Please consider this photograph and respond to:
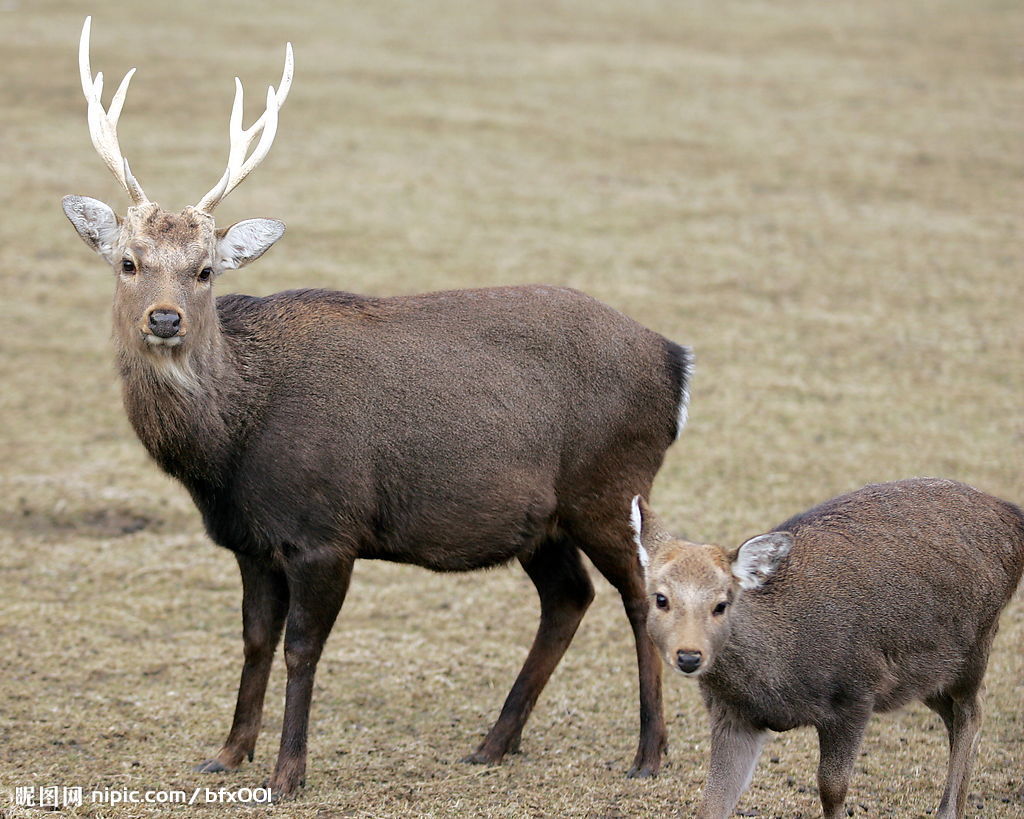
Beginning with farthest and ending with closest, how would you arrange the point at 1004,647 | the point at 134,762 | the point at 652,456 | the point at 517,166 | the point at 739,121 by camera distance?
the point at 739,121, the point at 517,166, the point at 1004,647, the point at 652,456, the point at 134,762

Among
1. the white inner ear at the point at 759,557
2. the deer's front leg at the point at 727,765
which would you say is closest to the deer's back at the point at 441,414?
the white inner ear at the point at 759,557

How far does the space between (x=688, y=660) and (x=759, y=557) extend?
2.08 feet

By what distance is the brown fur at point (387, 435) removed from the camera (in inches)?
261

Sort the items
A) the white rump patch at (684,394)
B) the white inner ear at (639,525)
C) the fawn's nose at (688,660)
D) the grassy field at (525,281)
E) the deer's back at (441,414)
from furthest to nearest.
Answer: the white rump patch at (684,394)
the grassy field at (525,281)
the deer's back at (441,414)
the white inner ear at (639,525)
the fawn's nose at (688,660)

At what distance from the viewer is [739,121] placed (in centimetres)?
2112

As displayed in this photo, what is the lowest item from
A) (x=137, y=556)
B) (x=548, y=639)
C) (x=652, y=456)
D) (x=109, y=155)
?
(x=137, y=556)

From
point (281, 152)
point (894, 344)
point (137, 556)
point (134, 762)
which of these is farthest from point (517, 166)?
point (134, 762)

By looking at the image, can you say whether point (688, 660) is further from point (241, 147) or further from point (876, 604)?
point (241, 147)

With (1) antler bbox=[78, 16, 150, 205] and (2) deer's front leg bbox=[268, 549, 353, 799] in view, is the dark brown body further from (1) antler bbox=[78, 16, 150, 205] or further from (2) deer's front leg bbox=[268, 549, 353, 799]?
(1) antler bbox=[78, 16, 150, 205]

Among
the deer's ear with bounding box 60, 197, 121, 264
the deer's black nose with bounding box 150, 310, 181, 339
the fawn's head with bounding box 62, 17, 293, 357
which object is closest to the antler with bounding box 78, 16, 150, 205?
the fawn's head with bounding box 62, 17, 293, 357

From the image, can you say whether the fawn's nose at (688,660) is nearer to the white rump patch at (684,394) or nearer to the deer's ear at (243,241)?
the white rump patch at (684,394)

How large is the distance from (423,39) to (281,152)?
6801mm

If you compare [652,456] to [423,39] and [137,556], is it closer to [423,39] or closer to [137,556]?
[137,556]

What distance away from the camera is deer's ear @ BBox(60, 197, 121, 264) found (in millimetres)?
6645
